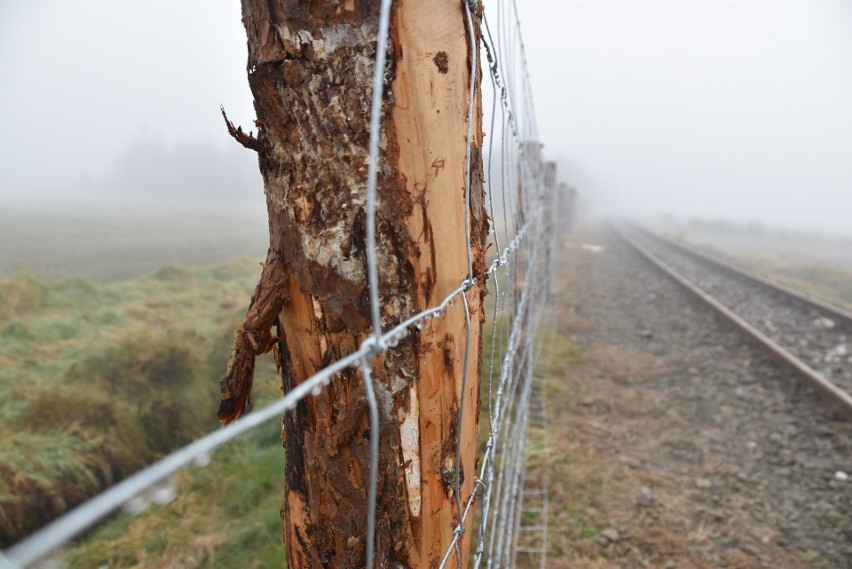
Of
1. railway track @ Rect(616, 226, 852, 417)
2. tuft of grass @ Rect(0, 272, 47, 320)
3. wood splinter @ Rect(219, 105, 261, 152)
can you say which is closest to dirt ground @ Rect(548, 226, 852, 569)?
railway track @ Rect(616, 226, 852, 417)

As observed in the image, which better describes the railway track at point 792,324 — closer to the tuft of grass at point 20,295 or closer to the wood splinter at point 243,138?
the wood splinter at point 243,138

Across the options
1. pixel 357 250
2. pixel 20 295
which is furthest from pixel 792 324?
pixel 20 295

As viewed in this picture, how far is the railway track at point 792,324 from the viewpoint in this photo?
4.90 m

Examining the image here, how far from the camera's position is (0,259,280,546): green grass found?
3541mm

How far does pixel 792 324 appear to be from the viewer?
275 inches

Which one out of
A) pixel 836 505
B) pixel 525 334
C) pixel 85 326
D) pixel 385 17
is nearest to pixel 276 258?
pixel 385 17

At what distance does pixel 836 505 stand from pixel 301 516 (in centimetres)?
362

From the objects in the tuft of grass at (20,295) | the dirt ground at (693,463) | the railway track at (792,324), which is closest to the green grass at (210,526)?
the dirt ground at (693,463)

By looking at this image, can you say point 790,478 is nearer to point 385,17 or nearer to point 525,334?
point 525,334

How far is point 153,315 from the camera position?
783 centimetres

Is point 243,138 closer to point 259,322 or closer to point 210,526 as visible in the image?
point 259,322

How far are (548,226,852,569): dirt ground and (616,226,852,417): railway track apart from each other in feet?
0.58

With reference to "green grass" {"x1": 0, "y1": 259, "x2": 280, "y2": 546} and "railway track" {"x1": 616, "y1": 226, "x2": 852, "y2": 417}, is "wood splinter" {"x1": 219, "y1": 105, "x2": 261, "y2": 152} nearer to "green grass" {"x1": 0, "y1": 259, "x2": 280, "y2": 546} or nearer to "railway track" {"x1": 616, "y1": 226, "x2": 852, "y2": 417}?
"green grass" {"x1": 0, "y1": 259, "x2": 280, "y2": 546}

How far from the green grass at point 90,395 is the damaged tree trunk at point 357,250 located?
3.54 metres
